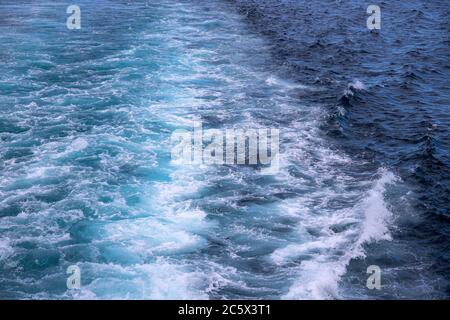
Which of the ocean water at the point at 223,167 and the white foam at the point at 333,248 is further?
the ocean water at the point at 223,167

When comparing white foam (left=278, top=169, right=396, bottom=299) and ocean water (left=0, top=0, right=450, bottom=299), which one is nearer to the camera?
white foam (left=278, top=169, right=396, bottom=299)

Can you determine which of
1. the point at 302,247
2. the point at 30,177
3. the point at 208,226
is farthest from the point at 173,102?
the point at 302,247

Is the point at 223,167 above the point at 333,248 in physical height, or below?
above

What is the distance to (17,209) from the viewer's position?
52.1 feet

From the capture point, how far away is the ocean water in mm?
13648

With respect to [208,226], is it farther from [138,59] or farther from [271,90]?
[138,59]

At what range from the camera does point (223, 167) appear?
62.1ft

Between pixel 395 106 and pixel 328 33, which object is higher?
pixel 328 33

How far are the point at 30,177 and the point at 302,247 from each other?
10.2 meters

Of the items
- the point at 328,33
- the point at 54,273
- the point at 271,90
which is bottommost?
the point at 54,273

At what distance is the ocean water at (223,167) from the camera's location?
13.6 m

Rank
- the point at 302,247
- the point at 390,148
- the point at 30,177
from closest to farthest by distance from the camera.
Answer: the point at 302,247 < the point at 30,177 < the point at 390,148

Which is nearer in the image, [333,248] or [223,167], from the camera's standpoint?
[333,248]

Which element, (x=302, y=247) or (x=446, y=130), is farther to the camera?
(x=446, y=130)
